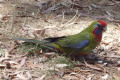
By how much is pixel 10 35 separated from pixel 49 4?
5.76 feet

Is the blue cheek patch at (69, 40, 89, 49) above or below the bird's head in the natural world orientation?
below

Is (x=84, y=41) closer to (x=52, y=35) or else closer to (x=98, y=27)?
(x=98, y=27)

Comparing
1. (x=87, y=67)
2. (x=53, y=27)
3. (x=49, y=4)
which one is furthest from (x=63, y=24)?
(x=87, y=67)

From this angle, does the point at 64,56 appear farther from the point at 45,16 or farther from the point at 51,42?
the point at 45,16

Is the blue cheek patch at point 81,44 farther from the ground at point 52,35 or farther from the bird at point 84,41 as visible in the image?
the ground at point 52,35

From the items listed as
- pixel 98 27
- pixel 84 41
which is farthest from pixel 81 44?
pixel 98 27

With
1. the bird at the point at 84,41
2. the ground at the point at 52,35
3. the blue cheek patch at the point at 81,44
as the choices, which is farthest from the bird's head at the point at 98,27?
the ground at the point at 52,35

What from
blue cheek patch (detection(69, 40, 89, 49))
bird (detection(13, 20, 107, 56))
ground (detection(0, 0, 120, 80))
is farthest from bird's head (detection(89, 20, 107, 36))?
ground (detection(0, 0, 120, 80))

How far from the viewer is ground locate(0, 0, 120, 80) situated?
3477 mm

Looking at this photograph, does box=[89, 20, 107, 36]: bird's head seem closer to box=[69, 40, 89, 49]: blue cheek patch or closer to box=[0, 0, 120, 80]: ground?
box=[69, 40, 89, 49]: blue cheek patch

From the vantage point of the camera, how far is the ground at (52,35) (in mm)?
3477

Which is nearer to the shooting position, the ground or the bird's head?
the ground

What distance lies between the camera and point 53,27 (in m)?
4.79

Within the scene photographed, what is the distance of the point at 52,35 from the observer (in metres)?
4.56
